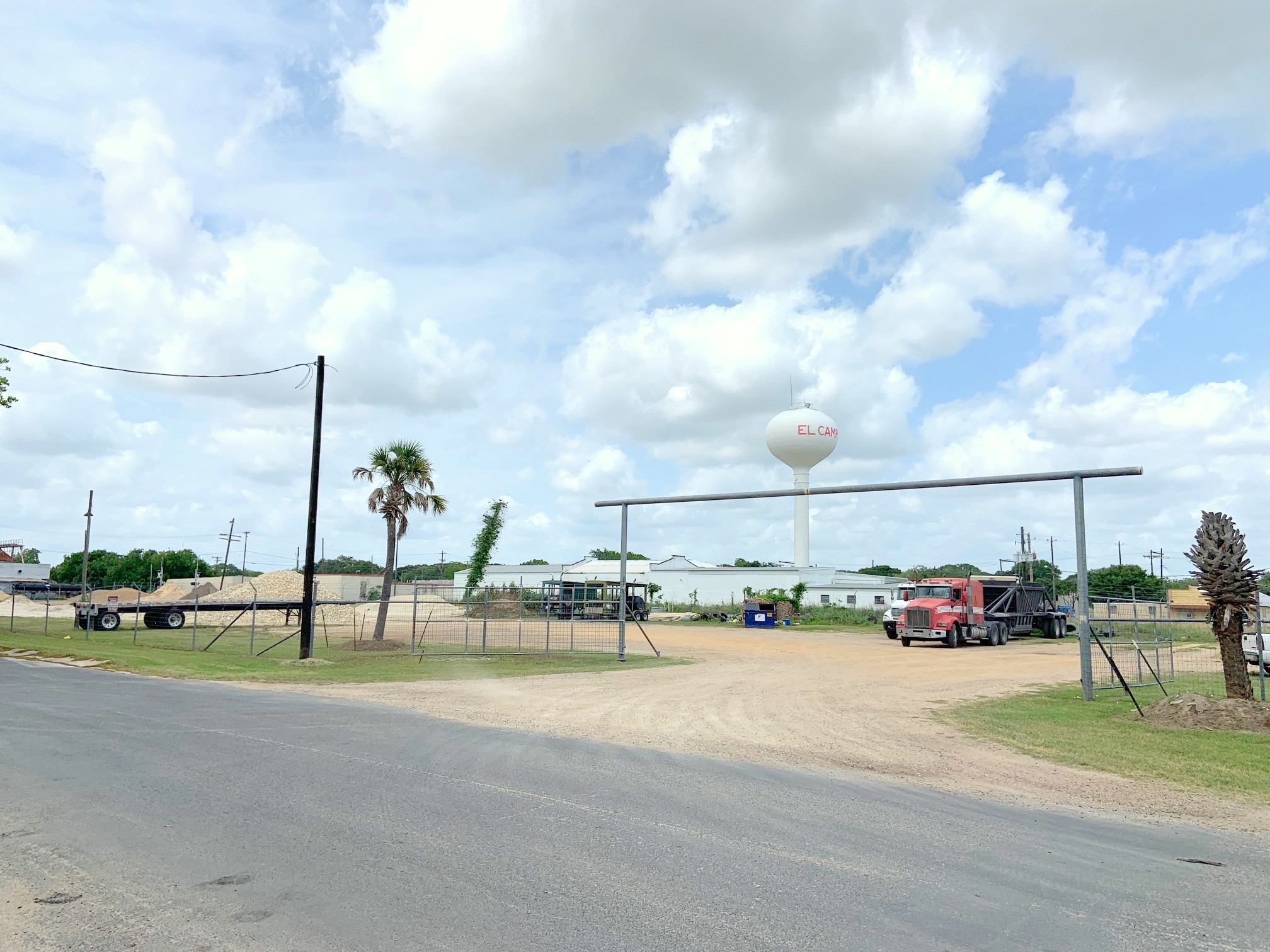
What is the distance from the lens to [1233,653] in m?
15.4

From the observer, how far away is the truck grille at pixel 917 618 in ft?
125

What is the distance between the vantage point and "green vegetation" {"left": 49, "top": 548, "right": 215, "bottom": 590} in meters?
123

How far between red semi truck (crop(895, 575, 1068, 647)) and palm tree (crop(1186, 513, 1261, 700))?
22.5 metres

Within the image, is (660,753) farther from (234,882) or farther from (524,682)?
(524,682)

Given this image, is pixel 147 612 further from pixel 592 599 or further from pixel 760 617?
pixel 760 617

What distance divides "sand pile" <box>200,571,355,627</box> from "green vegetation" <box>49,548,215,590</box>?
55748 millimetres

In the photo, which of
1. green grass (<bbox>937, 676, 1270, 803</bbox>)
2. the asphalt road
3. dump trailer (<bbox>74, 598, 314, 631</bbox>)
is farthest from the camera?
dump trailer (<bbox>74, 598, 314, 631</bbox>)

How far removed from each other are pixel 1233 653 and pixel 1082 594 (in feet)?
11.3

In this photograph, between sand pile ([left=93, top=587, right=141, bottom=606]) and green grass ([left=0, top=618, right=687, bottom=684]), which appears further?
sand pile ([left=93, top=587, right=141, bottom=606])

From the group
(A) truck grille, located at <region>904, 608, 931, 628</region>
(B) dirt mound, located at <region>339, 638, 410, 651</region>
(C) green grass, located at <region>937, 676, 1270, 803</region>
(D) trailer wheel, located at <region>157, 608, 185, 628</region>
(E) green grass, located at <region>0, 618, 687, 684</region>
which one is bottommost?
(C) green grass, located at <region>937, 676, 1270, 803</region>

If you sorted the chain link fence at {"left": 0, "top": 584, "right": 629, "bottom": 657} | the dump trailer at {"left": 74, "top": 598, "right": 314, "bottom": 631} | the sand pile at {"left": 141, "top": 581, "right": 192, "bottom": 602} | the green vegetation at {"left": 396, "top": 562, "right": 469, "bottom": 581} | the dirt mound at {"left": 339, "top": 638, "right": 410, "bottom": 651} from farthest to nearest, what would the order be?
the green vegetation at {"left": 396, "top": 562, "right": 469, "bottom": 581}, the sand pile at {"left": 141, "top": 581, "right": 192, "bottom": 602}, the dump trailer at {"left": 74, "top": 598, "right": 314, "bottom": 631}, the dirt mound at {"left": 339, "top": 638, "right": 410, "bottom": 651}, the chain link fence at {"left": 0, "top": 584, "right": 629, "bottom": 657}

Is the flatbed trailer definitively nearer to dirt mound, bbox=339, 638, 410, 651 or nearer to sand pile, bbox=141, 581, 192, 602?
dirt mound, bbox=339, 638, 410, 651

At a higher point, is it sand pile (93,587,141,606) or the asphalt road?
sand pile (93,587,141,606)

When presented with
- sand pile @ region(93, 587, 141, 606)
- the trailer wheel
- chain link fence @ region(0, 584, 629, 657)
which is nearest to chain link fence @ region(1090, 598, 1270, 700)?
chain link fence @ region(0, 584, 629, 657)
